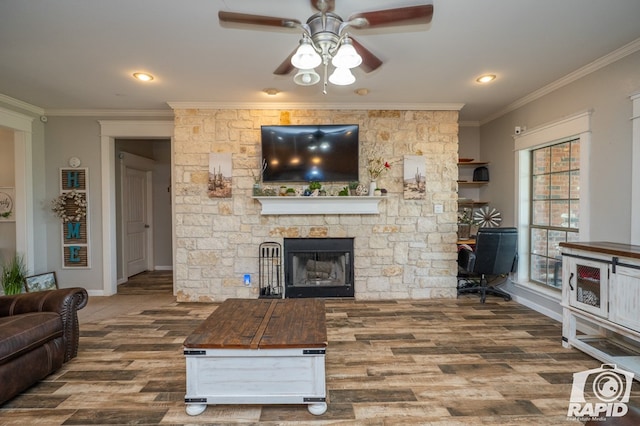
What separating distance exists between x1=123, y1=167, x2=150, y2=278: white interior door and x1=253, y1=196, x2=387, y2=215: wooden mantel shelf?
311cm

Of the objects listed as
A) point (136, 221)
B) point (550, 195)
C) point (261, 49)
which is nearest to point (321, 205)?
point (261, 49)

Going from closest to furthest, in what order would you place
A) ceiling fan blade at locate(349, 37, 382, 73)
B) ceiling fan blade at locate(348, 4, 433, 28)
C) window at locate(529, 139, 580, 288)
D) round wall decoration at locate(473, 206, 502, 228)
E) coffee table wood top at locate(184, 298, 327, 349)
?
ceiling fan blade at locate(348, 4, 433, 28), coffee table wood top at locate(184, 298, 327, 349), ceiling fan blade at locate(349, 37, 382, 73), window at locate(529, 139, 580, 288), round wall decoration at locate(473, 206, 502, 228)

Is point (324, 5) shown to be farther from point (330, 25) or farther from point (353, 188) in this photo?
point (353, 188)

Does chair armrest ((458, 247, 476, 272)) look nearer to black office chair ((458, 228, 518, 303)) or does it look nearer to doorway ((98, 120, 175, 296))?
black office chair ((458, 228, 518, 303))

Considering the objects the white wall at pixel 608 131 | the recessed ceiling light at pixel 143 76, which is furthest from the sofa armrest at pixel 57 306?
the white wall at pixel 608 131

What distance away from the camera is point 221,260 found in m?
4.02

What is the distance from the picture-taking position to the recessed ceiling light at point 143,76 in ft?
9.95

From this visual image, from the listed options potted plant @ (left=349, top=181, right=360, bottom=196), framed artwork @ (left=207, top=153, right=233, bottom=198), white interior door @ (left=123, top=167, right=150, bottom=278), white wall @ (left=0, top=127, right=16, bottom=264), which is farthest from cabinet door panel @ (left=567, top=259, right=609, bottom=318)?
white wall @ (left=0, top=127, right=16, bottom=264)

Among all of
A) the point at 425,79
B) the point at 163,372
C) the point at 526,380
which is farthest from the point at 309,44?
the point at 526,380

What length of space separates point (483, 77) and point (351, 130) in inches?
60.5

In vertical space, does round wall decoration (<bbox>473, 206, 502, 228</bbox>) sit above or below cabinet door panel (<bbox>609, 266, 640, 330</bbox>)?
above

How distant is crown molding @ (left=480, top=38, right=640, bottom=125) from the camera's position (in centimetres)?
258

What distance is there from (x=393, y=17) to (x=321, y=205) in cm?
251

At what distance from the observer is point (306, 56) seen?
180 centimetres
